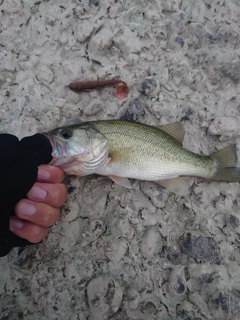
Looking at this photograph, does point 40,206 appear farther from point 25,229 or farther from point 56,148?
point 56,148

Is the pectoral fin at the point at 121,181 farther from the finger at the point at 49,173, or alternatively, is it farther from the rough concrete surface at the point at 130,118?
the finger at the point at 49,173

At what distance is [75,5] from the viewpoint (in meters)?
3.04

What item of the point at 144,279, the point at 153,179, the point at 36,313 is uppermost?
the point at 153,179

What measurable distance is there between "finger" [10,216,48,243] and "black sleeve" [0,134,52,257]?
4cm

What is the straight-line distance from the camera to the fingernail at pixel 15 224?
2109 millimetres

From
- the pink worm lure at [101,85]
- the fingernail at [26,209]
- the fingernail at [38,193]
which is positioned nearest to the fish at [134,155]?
the fingernail at [38,193]

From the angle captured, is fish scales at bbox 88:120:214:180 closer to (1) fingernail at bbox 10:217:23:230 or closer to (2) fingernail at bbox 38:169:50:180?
(2) fingernail at bbox 38:169:50:180

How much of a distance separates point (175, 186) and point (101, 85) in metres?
1.14

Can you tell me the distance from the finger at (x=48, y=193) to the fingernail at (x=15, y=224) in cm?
18

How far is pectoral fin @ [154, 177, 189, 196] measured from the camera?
2623 millimetres

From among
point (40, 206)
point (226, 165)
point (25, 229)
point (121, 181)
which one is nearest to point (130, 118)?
point (121, 181)

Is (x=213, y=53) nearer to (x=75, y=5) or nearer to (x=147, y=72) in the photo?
(x=147, y=72)

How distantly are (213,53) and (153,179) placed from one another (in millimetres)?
1469

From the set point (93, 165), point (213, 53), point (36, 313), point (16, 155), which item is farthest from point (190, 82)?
point (36, 313)
